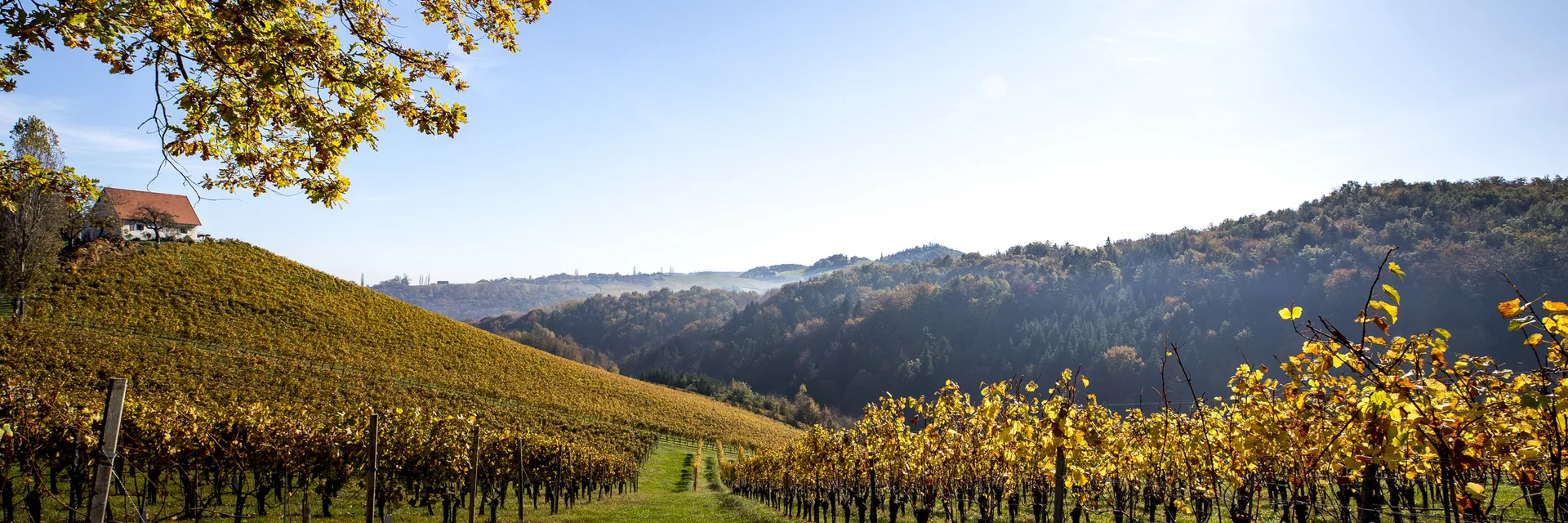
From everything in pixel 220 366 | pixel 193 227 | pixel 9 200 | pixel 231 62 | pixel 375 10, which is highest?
pixel 193 227

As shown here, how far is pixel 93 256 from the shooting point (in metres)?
38.2

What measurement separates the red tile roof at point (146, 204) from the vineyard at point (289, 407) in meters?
7.23

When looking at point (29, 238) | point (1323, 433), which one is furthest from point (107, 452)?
point (29, 238)

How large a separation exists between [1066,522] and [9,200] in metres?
14.1

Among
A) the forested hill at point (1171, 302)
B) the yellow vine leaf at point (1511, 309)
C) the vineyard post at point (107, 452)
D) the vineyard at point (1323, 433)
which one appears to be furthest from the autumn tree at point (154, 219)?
the forested hill at point (1171, 302)

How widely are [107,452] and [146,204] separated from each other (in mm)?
65751

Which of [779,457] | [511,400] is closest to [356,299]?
[511,400]

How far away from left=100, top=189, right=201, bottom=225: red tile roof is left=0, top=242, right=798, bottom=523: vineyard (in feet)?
23.7

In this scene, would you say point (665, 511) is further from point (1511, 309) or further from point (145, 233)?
point (145, 233)

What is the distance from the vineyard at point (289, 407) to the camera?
10.9m

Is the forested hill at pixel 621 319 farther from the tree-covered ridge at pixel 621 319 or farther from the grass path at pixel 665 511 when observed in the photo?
the grass path at pixel 665 511

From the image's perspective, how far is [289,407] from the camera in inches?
728

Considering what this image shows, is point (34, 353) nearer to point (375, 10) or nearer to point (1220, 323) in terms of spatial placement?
point (375, 10)

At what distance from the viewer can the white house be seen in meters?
47.4
